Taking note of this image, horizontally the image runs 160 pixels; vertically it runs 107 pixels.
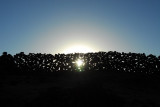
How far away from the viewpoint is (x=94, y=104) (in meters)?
10.1

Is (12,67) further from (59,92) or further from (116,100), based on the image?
(116,100)

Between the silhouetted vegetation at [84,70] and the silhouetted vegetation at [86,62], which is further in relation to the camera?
the silhouetted vegetation at [86,62]

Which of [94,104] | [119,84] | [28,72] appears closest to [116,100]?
[94,104]

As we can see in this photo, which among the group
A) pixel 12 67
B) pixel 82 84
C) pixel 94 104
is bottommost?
pixel 94 104

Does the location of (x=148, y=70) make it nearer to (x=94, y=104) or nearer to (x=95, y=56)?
(x=95, y=56)

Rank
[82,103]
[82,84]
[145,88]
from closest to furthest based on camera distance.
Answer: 1. [82,103]
2. [82,84]
3. [145,88]

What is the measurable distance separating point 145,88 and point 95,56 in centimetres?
676

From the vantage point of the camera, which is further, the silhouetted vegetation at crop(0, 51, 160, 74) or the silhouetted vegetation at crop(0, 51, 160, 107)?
the silhouetted vegetation at crop(0, 51, 160, 74)

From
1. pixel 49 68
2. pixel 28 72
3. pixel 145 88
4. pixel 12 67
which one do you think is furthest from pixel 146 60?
pixel 12 67

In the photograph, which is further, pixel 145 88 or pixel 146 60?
pixel 146 60

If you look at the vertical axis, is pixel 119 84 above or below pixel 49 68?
below

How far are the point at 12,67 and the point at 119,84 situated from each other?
11.2m

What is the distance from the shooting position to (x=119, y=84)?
16641 mm

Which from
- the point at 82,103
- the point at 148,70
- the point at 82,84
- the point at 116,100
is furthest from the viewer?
the point at 148,70
